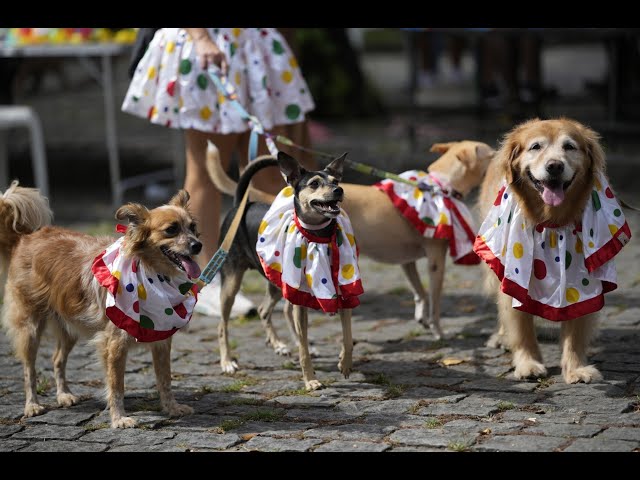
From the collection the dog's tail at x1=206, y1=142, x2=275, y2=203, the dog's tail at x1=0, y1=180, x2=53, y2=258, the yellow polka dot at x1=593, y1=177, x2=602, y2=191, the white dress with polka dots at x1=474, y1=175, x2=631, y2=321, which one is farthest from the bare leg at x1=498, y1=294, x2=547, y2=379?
the dog's tail at x1=0, y1=180, x2=53, y2=258

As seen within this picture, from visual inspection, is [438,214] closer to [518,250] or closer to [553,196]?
[518,250]

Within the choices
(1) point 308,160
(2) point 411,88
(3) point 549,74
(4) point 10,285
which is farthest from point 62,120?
(4) point 10,285

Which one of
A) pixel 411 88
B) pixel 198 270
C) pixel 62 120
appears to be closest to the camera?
pixel 198 270

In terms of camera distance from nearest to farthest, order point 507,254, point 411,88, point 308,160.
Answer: point 507,254, point 308,160, point 411,88

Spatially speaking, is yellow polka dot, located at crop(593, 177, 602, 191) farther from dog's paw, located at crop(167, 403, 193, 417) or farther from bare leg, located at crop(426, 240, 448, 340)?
dog's paw, located at crop(167, 403, 193, 417)

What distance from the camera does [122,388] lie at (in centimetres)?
465

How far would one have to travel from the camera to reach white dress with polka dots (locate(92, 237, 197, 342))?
4500mm

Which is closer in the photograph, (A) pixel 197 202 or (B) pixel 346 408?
(B) pixel 346 408

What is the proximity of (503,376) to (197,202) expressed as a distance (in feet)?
8.01

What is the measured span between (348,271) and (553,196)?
1094 mm

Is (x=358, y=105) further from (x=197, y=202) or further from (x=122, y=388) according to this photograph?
(x=122, y=388)

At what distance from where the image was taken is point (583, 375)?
4.91 metres

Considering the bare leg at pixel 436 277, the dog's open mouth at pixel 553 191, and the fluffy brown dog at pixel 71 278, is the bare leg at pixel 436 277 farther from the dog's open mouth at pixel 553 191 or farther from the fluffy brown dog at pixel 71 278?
the fluffy brown dog at pixel 71 278

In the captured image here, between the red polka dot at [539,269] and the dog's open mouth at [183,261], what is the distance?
5.62ft
